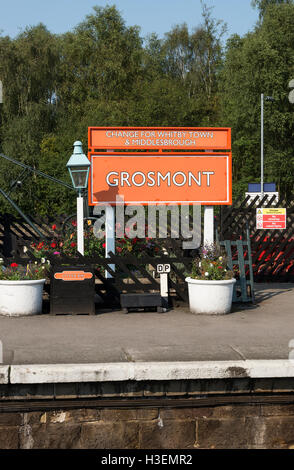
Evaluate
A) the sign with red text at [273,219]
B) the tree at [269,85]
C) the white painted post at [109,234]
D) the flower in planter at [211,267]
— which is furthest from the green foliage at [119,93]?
the flower in planter at [211,267]

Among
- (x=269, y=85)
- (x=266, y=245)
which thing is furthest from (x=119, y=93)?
(x=266, y=245)

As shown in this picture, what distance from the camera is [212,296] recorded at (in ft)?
27.1

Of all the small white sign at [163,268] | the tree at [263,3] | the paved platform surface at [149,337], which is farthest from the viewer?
the tree at [263,3]

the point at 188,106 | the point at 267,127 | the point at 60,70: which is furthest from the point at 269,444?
the point at 60,70

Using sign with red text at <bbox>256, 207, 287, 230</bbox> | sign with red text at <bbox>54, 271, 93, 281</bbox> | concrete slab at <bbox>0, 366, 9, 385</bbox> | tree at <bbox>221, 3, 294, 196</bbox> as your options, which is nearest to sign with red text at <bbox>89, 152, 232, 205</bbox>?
sign with red text at <bbox>54, 271, 93, 281</bbox>

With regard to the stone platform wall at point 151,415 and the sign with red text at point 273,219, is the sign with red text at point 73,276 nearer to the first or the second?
the stone platform wall at point 151,415

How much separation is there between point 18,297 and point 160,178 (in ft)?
9.83

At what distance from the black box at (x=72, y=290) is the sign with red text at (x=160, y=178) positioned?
1.51 metres

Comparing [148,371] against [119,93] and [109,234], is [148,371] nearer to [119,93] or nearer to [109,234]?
[109,234]

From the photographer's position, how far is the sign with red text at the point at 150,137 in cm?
925

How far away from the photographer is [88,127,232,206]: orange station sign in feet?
30.5

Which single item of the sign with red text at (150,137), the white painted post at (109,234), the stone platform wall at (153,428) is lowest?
the stone platform wall at (153,428)

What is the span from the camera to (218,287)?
325 inches

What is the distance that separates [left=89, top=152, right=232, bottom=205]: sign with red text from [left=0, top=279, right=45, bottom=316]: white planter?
75.8 inches
